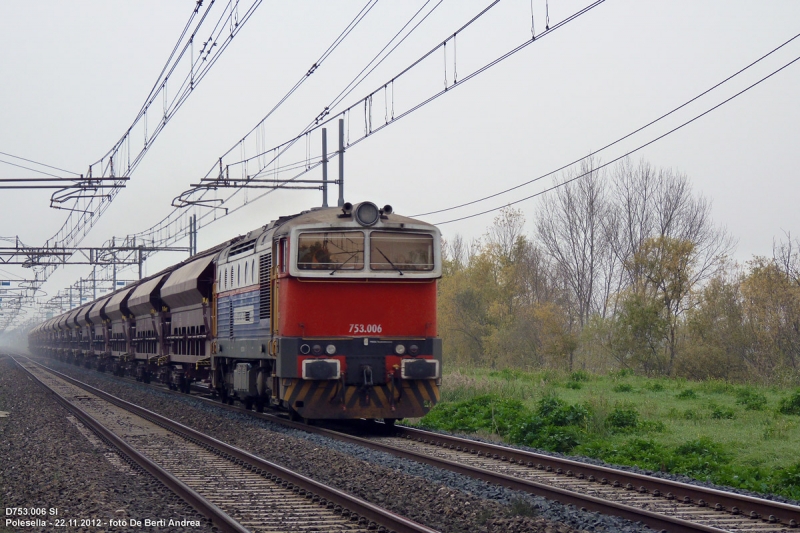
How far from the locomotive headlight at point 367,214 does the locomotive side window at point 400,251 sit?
A: 9.0 inches

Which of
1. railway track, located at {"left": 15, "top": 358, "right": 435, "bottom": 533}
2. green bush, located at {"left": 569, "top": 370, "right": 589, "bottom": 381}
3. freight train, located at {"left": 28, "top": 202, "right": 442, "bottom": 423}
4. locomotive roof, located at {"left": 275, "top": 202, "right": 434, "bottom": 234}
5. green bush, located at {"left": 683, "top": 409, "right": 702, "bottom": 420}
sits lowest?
railway track, located at {"left": 15, "top": 358, "right": 435, "bottom": 533}

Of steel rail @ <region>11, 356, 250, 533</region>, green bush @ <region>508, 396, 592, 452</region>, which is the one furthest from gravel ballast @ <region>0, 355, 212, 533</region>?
green bush @ <region>508, 396, 592, 452</region>

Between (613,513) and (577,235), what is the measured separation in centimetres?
4106

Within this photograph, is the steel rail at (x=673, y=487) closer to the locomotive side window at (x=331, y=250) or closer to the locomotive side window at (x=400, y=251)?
the locomotive side window at (x=400, y=251)

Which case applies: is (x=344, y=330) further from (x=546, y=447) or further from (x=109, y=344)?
(x=109, y=344)

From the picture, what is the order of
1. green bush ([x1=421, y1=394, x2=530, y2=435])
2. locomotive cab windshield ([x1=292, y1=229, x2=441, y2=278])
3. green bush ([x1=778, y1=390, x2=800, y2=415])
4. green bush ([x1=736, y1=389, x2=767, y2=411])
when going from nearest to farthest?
locomotive cab windshield ([x1=292, y1=229, x2=441, y2=278]), green bush ([x1=421, y1=394, x2=530, y2=435]), green bush ([x1=778, y1=390, x2=800, y2=415]), green bush ([x1=736, y1=389, x2=767, y2=411])

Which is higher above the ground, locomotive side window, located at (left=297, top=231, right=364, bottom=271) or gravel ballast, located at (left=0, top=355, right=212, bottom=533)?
locomotive side window, located at (left=297, top=231, right=364, bottom=271)

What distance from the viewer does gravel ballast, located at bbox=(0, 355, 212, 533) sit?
782cm

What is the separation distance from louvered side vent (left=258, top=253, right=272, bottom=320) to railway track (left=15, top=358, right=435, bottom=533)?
8.05ft

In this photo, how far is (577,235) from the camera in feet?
157

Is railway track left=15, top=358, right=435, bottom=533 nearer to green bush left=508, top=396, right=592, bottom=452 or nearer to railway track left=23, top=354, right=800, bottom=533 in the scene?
railway track left=23, top=354, right=800, bottom=533

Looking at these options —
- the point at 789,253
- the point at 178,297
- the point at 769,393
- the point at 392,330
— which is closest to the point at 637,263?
the point at 789,253

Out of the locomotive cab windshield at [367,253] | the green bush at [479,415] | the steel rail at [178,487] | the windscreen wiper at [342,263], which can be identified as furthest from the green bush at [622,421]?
the steel rail at [178,487]

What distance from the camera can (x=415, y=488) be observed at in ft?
30.0
